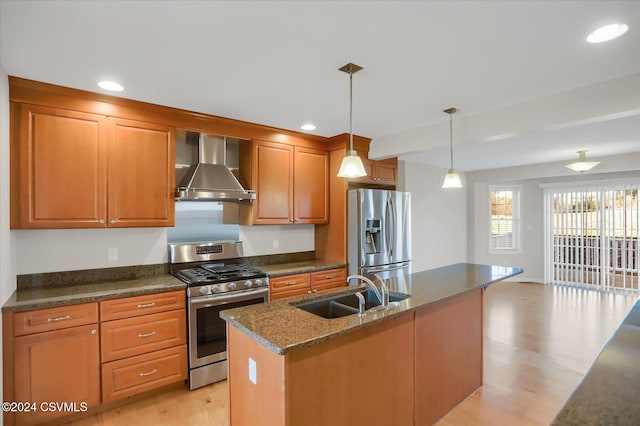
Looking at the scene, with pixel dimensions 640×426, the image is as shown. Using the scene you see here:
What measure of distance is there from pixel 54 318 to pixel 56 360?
29 cm

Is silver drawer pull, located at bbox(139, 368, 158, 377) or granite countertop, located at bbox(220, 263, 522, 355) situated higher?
granite countertop, located at bbox(220, 263, 522, 355)

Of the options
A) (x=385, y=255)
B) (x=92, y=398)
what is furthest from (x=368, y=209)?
(x=92, y=398)

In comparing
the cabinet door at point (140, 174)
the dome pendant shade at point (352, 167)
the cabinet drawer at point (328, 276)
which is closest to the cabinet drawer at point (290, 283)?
the cabinet drawer at point (328, 276)

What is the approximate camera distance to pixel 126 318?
8.24 feet

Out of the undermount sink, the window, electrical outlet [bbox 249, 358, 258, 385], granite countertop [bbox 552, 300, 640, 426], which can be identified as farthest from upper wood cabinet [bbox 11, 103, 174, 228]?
the window

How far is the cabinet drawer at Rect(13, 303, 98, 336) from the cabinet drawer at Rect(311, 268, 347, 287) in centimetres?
206

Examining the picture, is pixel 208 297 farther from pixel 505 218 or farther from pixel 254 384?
pixel 505 218

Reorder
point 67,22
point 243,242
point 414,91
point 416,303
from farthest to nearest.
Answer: point 243,242 → point 414,91 → point 416,303 → point 67,22

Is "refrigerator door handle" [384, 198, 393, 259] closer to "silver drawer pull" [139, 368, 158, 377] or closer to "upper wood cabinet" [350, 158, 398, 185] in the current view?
"upper wood cabinet" [350, 158, 398, 185]

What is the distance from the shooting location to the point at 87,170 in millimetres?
2623

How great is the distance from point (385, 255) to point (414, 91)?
7.11 feet

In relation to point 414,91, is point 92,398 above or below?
below

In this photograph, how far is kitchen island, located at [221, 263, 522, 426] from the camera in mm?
1503

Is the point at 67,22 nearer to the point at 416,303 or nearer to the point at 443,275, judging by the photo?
the point at 416,303
